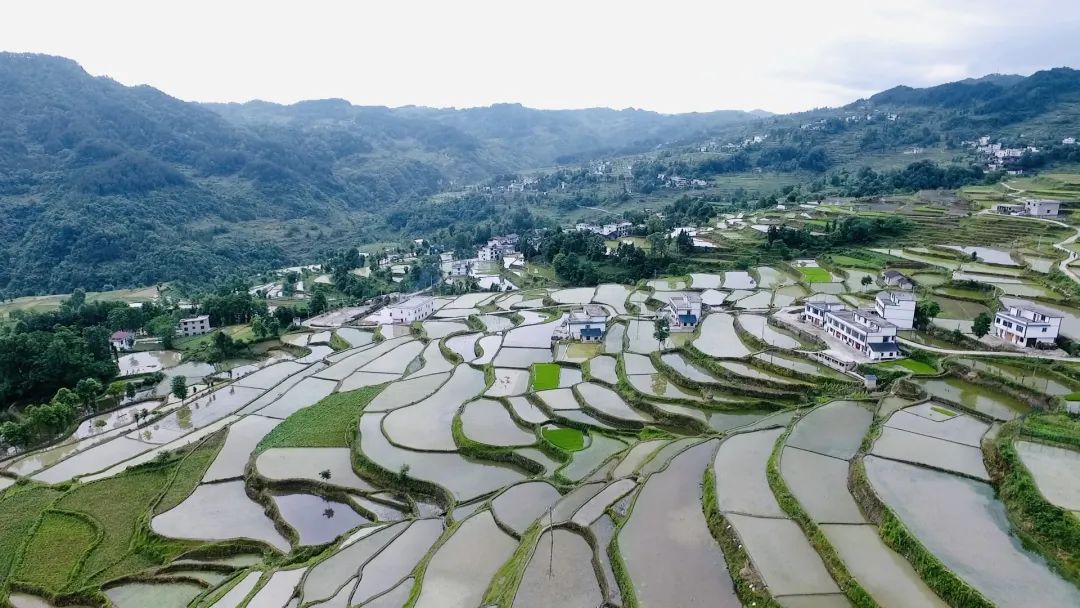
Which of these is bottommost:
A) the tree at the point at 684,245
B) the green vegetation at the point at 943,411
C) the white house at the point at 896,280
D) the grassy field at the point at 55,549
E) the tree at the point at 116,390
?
the grassy field at the point at 55,549

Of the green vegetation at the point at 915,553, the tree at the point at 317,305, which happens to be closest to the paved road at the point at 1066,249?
the green vegetation at the point at 915,553

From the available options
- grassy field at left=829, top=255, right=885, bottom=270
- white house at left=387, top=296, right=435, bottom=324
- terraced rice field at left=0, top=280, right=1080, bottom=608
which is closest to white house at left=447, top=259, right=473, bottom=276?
white house at left=387, top=296, right=435, bottom=324

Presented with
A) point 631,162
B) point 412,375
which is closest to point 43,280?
point 412,375

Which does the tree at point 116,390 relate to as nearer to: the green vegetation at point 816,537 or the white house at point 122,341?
the white house at point 122,341

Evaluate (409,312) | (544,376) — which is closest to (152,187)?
(409,312)

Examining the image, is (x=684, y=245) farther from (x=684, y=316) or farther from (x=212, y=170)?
(x=212, y=170)

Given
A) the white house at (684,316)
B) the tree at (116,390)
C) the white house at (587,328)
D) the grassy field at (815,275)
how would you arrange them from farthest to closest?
the grassy field at (815,275) < the white house at (684,316) < the white house at (587,328) < the tree at (116,390)

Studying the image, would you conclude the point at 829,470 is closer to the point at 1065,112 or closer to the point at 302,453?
the point at 302,453
